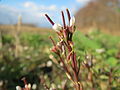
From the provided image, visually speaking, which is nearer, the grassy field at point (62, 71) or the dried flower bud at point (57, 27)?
the dried flower bud at point (57, 27)

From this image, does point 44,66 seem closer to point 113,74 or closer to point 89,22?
point 113,74

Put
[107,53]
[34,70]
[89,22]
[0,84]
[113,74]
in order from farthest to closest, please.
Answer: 1. [89,22]
2. [34,70]
3. [107,53]
4. [0,84]
5. [113,74]

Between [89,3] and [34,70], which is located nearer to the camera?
[34,70]

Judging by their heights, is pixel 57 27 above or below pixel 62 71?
above

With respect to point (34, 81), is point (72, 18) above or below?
above

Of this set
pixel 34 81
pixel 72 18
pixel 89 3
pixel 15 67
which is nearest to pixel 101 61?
pixel 34 81

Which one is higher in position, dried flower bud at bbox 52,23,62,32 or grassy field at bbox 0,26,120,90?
dried flower bud at bbox 52,23,62,32

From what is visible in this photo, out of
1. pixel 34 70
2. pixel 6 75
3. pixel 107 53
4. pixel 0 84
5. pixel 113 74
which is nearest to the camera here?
pixel 113 74

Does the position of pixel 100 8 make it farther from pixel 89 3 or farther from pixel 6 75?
pixel 6 75

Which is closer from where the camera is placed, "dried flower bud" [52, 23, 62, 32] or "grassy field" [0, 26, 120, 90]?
"dried flower bud" [52, 23, 62, 32]

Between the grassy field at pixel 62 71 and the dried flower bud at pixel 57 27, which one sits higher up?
the dried flower bud at pixel 57 27

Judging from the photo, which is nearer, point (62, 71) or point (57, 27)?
point (57, 27)
